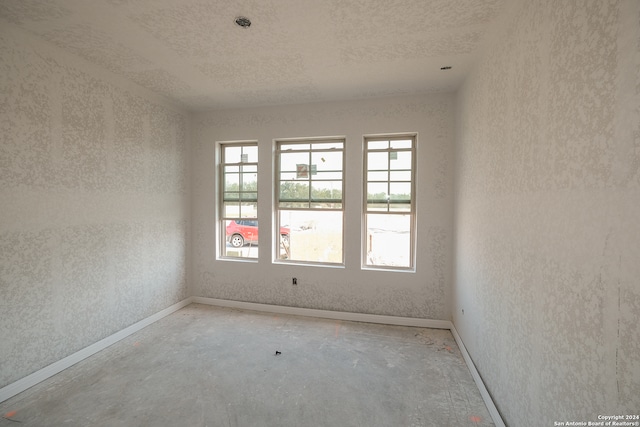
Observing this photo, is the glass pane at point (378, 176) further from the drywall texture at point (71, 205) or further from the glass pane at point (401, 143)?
the drywall texture at point (71, 205)

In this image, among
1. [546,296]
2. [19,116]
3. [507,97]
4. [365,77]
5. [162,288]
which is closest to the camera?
[546,296]

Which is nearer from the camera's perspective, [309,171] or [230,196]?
[309,171]

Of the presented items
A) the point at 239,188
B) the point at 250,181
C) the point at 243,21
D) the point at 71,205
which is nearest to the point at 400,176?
the point at 250,181

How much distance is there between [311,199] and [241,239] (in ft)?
4.03

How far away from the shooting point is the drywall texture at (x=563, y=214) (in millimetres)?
914

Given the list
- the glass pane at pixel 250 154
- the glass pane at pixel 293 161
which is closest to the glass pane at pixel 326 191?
the glass pane at pixel 293 161

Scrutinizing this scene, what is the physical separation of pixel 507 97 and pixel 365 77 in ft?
4.79

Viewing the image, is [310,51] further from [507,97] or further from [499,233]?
[499,233]

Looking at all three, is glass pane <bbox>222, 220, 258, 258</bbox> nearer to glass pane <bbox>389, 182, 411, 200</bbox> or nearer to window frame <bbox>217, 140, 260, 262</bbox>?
window frame <bbox>217, 140, 260, 262</bbox>

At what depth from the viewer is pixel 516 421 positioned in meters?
1.62

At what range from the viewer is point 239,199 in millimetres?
4066

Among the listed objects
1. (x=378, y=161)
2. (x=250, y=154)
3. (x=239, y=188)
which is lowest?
(x=239, y=188)

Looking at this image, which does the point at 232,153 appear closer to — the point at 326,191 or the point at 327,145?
the point at 327,145

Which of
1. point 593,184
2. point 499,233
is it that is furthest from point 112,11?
point 499,233
